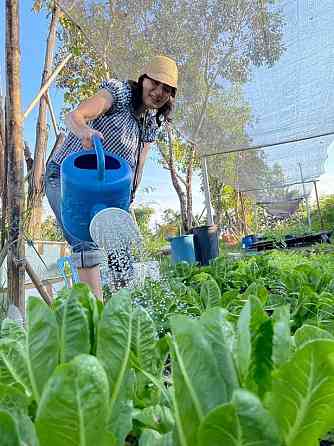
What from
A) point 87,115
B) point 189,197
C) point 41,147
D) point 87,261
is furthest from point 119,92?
point 189,197

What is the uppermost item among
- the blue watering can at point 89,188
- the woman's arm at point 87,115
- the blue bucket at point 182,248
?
the woman's arm at point 87,115

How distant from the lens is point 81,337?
36cm

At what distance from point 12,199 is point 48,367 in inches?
52.1

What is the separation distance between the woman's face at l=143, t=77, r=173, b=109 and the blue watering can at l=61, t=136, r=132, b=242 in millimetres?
391

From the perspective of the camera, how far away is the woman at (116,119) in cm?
154

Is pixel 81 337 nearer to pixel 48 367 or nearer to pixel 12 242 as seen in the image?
pixel 48 367

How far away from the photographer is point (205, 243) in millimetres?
3787

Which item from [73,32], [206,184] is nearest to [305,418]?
[206,184]

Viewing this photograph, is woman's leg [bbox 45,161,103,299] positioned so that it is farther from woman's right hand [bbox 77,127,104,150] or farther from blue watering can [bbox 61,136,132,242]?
woman's right hand [bbox 77,127,104,150]

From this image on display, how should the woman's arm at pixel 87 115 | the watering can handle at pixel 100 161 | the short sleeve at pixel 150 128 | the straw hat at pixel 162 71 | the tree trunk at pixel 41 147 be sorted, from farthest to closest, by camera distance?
the tree trunk at pixel 41 147, the short sleeve at pixel 150 128, the straw hat at pixel 162 71, the woman's arm at pixel 87 115, the watering can handle at pixel 100 161

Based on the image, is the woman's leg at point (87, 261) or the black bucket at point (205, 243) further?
the black bucket at point (205, 243)

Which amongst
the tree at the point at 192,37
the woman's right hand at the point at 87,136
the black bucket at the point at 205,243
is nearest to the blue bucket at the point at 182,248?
the black bucket at the point at 205,243

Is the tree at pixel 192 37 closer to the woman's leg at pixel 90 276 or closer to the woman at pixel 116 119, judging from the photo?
the woman at pixel 116 119

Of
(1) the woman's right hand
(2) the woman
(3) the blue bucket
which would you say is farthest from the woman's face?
(3) the blue bucket
